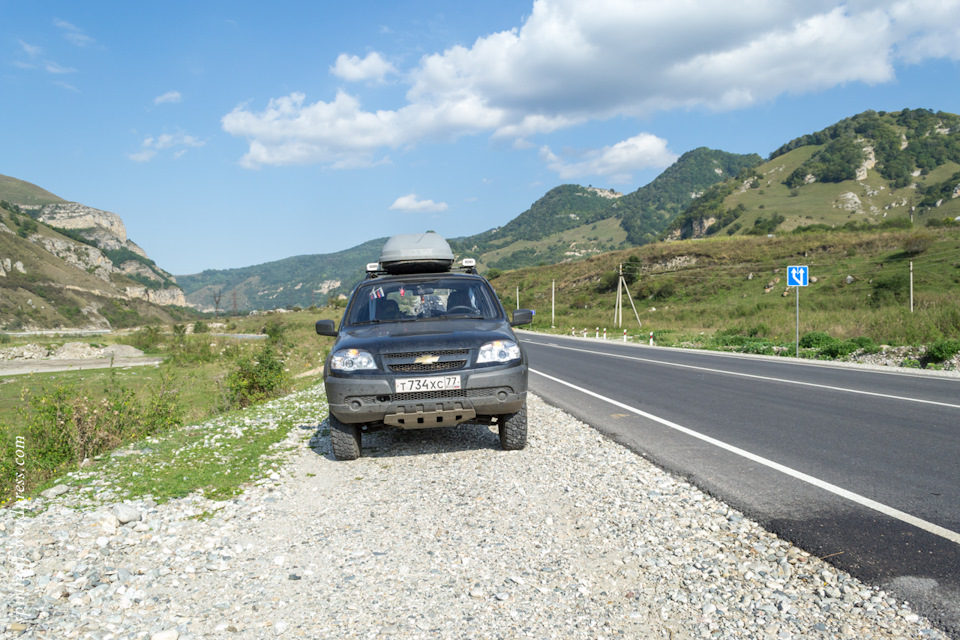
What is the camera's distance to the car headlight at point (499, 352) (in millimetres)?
5562

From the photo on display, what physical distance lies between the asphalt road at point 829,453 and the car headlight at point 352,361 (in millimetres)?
3106

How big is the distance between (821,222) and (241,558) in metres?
131

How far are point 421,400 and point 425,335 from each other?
70cm

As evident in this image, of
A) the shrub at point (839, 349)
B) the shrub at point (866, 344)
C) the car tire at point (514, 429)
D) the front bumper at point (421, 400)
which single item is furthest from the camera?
the shrub at point (839, 349)

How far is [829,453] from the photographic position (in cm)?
582

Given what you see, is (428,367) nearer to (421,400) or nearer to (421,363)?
(421,363)

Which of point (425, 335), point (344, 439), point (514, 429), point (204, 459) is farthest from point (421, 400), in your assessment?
point (204, 459)

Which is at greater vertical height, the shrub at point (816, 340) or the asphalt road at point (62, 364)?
the shrub at point (816, 340)

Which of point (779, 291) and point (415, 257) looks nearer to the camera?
point (415, 257)

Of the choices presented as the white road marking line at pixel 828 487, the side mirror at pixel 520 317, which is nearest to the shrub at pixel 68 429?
the side mirror at pixel 520 317

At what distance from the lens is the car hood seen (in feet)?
18.2

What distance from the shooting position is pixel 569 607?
115 inches

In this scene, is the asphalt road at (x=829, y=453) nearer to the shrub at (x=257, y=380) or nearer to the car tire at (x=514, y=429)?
the car tire at (x=514, y=429)

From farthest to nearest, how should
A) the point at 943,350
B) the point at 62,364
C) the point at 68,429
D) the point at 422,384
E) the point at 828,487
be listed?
the point at 62,364
the point at 943,350
the point at 68,429
the point at 422,384
the point at 828,487
